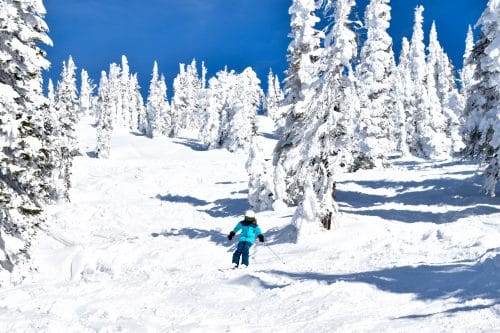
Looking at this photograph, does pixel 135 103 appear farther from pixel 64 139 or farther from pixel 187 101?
pixel 64 139

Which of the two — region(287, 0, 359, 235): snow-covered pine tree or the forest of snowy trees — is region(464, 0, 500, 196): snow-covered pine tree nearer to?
the forest of snowy trees

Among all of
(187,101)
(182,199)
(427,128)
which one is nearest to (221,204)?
(182,199)

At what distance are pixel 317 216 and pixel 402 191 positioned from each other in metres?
10.7

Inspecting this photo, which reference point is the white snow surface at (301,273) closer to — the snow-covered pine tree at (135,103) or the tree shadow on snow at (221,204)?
the tree shadow on snow at (221,204)

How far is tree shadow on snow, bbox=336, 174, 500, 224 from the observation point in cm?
2336

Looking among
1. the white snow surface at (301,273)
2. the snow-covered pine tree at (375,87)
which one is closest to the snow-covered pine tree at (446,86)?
the snow-covered pine tree at (375,87)

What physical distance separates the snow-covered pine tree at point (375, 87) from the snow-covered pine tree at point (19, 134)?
2642cm

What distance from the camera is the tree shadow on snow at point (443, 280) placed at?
9.04 meters

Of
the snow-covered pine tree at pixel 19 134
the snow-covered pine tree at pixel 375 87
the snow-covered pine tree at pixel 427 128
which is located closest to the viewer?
the snow-covered pine tree at pixel 19 134

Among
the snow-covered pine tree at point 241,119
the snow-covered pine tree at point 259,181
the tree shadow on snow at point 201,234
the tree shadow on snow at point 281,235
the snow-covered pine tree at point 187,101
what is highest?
the snow-covered pine tree at point 187,101

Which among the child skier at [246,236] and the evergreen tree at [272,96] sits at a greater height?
the evergreen tree at [272,96]

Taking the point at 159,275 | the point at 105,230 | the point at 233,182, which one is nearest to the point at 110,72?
the point at 233,182

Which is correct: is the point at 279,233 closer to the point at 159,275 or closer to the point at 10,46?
the point at 159,275

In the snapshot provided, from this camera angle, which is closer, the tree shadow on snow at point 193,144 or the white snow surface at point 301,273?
the white snow surface at point 301,273
